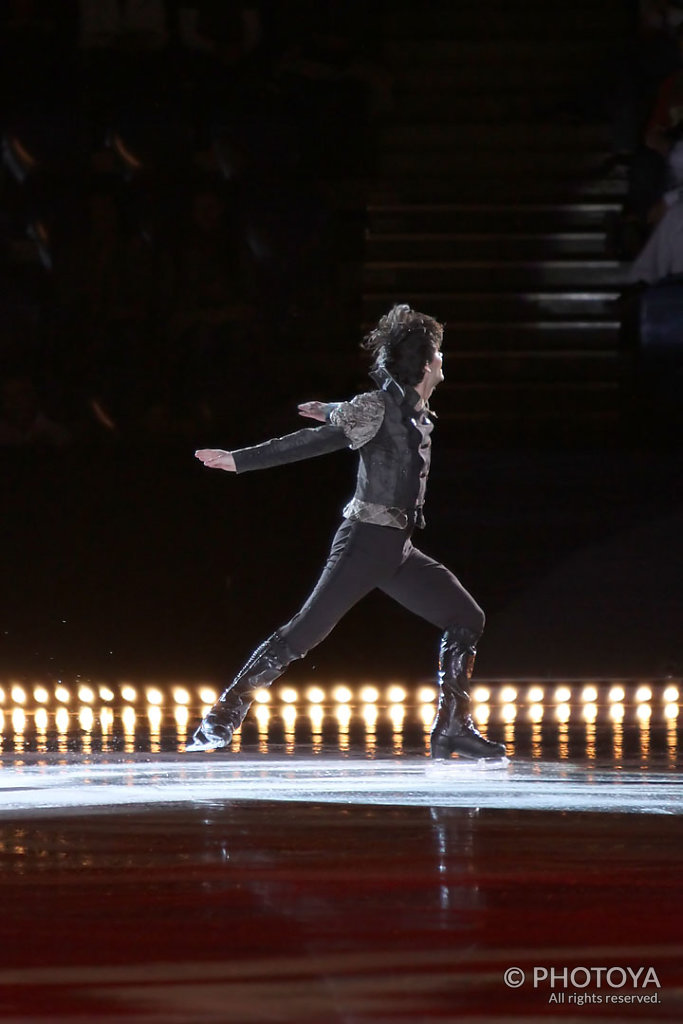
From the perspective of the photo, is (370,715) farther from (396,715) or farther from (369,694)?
(369,694)

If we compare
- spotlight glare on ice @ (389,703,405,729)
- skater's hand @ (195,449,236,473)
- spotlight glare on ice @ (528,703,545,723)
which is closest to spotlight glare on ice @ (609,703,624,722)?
spotlight glare on ice @ (528,703,545,723)

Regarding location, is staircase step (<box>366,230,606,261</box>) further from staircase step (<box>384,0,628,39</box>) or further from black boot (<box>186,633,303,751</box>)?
black boot (<box>186,633,303,751</box>)

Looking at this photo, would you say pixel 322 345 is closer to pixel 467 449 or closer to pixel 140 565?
pixel 467 449

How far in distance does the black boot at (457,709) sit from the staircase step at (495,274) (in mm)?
7360

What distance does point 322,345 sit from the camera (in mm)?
12312

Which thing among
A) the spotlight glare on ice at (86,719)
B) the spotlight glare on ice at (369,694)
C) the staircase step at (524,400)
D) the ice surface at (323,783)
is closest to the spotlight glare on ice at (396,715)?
the spotlight glare on ice at (369,694)

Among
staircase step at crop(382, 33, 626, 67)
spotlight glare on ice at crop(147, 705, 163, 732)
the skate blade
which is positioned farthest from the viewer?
staircase step at crop(382, 33, 626, 67)

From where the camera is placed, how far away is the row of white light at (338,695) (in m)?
7.21

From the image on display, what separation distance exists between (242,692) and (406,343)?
4.18 ft

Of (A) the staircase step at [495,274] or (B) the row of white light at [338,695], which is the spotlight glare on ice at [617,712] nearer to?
(B) the row of white light at [338,695]

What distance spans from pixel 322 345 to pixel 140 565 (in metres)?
3.09

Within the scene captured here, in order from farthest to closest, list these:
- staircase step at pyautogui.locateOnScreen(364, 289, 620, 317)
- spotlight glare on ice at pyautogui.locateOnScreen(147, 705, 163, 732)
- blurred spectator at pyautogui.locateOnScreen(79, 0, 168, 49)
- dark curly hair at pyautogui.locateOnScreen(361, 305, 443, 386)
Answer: blurred spectator at pyautogui.locateOnScreen(79, 0, 168, 49), staircase step at pyautogui.locateOnScreen(364, 289, 620, 317), spotlight glare on ice at pyautogui.locateOnScreen(147, 705, 163, 732), dark curly hair at pyautogui.locateOnScreen(361, 305, 443, 386)

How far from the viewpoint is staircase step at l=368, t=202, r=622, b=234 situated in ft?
41.2

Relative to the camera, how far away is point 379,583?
529 cm
